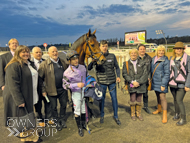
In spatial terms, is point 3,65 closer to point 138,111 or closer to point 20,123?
point 20,123

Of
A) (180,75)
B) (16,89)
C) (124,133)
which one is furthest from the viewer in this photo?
(180,75)

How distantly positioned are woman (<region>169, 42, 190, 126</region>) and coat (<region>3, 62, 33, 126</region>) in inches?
136

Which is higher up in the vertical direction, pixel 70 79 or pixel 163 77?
pixel 70 79

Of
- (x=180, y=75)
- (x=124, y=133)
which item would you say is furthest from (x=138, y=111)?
(x=180, y=75)

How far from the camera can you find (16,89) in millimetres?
2297

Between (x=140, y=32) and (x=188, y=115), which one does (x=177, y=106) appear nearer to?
(x=188, y=115)

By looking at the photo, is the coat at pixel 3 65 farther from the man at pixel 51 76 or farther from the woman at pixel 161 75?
the woman at pixel 161 75

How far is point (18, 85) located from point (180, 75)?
3.71 meters

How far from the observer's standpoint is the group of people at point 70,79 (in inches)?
94.5

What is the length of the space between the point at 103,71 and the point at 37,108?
6.66 ft

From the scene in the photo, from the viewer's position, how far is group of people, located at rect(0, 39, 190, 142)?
2.40 meters

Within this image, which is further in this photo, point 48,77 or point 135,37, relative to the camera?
point 135,37

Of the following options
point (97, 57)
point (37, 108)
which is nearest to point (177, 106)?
point (97, 57)

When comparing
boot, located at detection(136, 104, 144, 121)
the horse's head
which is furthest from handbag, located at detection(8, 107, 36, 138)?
boot, located at detection(136, 104, 144, 121)
